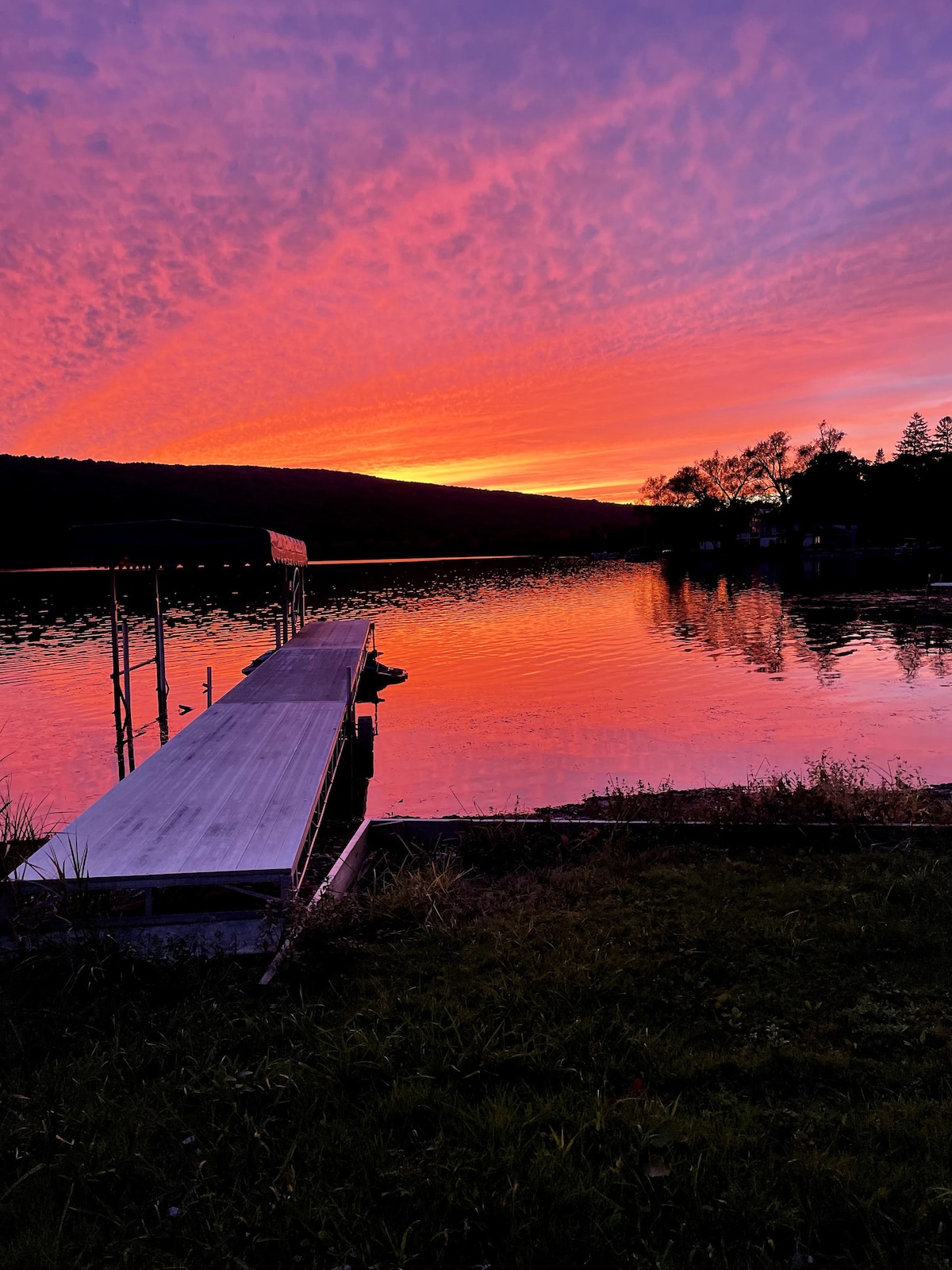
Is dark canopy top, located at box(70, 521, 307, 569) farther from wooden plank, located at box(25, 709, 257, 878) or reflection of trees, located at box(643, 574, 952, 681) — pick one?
reflection of trees, located at box(643, 574, 952, 681)

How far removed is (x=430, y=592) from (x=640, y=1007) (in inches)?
2572

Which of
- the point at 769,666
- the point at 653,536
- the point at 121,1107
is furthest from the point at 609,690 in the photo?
the point at 653,536

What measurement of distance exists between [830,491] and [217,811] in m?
125

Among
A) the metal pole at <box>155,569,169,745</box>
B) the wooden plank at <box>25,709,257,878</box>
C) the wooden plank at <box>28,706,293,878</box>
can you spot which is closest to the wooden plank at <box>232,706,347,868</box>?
the wooden plank at <box>28,706,293,878</box>

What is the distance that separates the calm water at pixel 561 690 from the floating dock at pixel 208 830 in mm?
3195

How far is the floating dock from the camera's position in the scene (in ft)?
20.4

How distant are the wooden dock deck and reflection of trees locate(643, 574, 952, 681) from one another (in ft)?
66.2

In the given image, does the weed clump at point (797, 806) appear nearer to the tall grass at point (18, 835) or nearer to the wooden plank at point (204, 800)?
the wooden plank at point (204, 800)

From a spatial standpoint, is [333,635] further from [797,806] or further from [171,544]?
[797,806]

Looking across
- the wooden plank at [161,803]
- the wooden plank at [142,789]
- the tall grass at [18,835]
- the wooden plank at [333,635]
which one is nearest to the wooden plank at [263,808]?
the wooden plank at [161,803]

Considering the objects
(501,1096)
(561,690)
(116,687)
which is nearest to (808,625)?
(561,690)

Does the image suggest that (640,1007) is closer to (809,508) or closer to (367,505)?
(809,508)

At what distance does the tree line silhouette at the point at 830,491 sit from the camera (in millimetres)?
110125

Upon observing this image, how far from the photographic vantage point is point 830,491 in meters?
114
